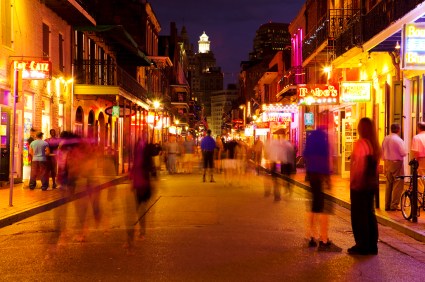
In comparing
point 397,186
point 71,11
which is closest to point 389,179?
point 397,186

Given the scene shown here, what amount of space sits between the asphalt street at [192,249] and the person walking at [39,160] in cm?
349

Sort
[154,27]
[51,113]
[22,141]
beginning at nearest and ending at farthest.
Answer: [22,141] → [51,113] → [154,27]

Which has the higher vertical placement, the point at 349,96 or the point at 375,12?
the point at 375,12

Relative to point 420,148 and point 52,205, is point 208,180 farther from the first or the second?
point 420,148

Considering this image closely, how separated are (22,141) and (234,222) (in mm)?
10422

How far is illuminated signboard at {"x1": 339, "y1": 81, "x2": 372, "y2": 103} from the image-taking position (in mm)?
19859

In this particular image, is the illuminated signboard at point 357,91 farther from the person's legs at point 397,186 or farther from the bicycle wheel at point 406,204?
the bicycle wheel at point 406,204

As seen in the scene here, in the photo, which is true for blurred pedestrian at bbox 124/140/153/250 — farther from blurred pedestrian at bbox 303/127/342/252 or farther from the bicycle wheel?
the bicycle wheel

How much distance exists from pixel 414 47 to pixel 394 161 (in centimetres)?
233

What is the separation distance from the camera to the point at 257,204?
13977 millimetres

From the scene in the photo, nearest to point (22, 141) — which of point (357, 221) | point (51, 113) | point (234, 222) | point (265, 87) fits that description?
point (51, 113)

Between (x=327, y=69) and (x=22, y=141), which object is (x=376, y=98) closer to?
(x=327, y=69)

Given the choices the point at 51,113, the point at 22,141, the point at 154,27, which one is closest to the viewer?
the point at 22,141

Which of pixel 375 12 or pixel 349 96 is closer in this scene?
pixel 375 12
